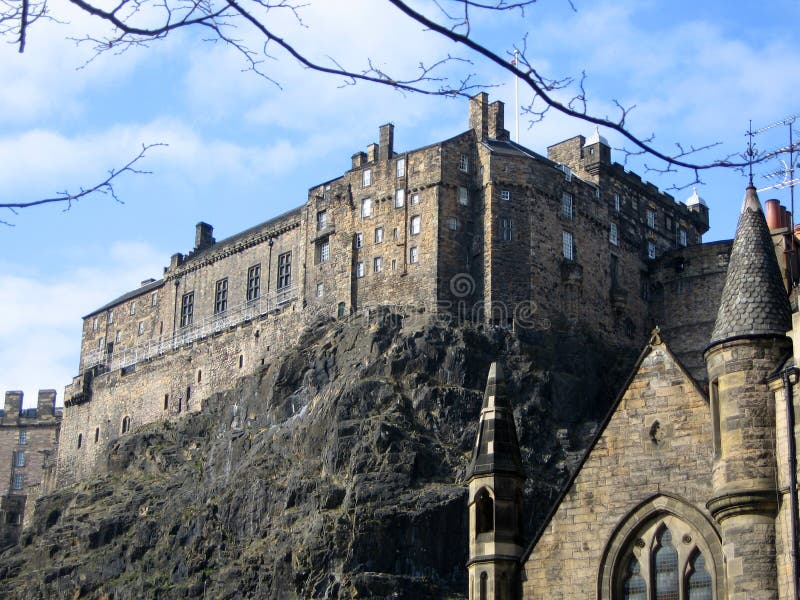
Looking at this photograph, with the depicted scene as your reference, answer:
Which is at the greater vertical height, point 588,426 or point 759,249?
point 588,426

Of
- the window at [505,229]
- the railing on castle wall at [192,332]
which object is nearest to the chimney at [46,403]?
the railing on castle wall at [192,332]

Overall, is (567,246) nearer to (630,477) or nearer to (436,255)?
(436,255)

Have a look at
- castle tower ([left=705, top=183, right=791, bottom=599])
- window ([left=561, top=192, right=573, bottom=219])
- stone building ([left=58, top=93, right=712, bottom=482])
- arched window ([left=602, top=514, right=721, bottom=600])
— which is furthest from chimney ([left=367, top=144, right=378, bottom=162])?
arched window ([left=602, top=514, right=721, bottom=600])

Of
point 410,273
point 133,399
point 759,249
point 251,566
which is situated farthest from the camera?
point 133,399

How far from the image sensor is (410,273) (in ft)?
220

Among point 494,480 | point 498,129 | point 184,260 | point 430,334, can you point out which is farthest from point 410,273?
point 494,480

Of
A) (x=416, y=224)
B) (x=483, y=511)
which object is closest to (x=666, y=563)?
(x=483, y=511)

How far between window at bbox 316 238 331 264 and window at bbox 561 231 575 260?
11.8m

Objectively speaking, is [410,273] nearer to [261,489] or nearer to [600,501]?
[261,489]

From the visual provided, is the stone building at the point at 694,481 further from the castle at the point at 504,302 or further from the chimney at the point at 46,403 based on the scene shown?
the chimney at the point at 46,403

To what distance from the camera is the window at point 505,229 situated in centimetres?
6688

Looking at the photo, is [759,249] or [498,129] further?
[498,129]

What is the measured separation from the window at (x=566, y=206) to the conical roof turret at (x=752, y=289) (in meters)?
49.2

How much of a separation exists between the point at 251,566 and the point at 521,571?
125 feet
